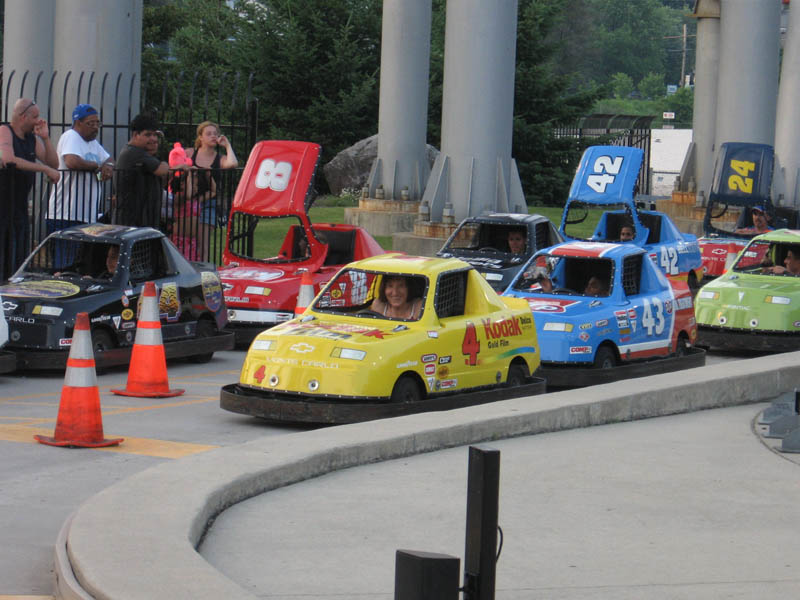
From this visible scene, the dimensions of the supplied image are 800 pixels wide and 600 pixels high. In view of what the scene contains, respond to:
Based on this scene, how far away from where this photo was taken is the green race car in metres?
17.6

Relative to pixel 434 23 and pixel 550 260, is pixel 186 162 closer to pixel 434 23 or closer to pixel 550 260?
pixel 550 260

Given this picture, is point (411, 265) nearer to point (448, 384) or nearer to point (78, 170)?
point (448, 384)

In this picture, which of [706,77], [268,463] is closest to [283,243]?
[268,463]

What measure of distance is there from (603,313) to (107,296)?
16.7ft

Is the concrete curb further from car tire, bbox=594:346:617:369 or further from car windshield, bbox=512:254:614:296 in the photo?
car windshield, bbox=512:254:614:296

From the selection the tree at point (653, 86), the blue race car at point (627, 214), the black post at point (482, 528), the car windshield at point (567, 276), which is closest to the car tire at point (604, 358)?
the car windshield at point (567, 276)

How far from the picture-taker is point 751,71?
109 ft

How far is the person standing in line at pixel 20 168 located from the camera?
1560cm

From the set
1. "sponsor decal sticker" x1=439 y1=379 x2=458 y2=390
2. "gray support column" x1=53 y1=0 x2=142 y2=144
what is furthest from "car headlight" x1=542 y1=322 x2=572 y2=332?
"gray support column" x1=53 y1=0 x2=142 y2=144

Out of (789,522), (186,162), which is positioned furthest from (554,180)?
(789,522)

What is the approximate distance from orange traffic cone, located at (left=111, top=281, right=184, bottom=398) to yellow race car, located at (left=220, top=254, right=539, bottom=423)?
106 centimetres

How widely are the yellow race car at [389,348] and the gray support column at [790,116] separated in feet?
80.6

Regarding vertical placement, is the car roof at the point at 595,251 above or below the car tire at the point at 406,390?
above

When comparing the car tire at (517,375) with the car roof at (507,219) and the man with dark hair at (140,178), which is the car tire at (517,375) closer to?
the man with dark hair at (140,178)
